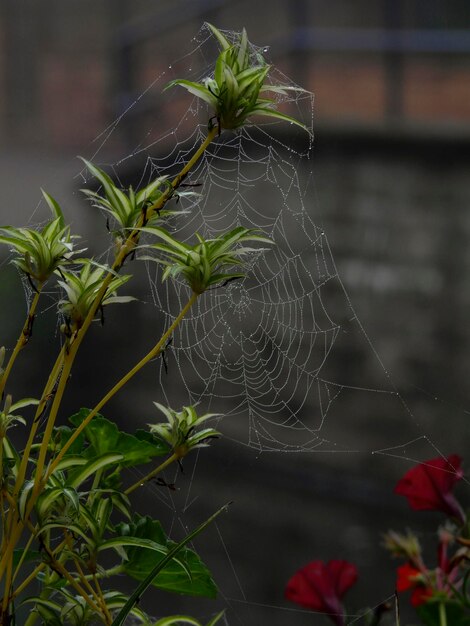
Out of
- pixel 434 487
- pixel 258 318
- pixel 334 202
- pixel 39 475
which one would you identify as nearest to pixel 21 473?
pixel 39 475

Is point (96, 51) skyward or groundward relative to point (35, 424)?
skyward

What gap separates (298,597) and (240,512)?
439 mm

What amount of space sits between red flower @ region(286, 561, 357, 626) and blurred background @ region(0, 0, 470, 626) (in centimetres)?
27

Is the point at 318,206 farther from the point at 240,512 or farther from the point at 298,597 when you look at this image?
the point at 298,597

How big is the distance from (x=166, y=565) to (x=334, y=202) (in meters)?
0.80

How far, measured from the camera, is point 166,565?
1.31 ft

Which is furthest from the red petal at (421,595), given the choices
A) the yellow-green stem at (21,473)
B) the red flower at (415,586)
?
the yellow-green stem at (21,473)

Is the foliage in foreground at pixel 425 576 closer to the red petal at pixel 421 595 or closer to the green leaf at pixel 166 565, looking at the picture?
the red petal at pixel 421 595

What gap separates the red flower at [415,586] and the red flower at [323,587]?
0.04 meters

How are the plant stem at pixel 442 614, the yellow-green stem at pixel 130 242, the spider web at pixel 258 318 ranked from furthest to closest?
1. the spider web at pixel 258 318
2. the plant stem at pixel 442 614
3. the yellow-green stem at pixel 130 242

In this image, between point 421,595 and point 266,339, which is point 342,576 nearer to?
point 421,595

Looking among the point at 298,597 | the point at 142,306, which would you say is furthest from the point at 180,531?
the point at 298,597

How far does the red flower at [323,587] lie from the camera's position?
0.55 metres

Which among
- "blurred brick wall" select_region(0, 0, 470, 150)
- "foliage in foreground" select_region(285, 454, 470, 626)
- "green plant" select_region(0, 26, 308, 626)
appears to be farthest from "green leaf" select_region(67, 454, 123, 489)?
"blurred brick wall" select_region(0, 0, 470, 150)
